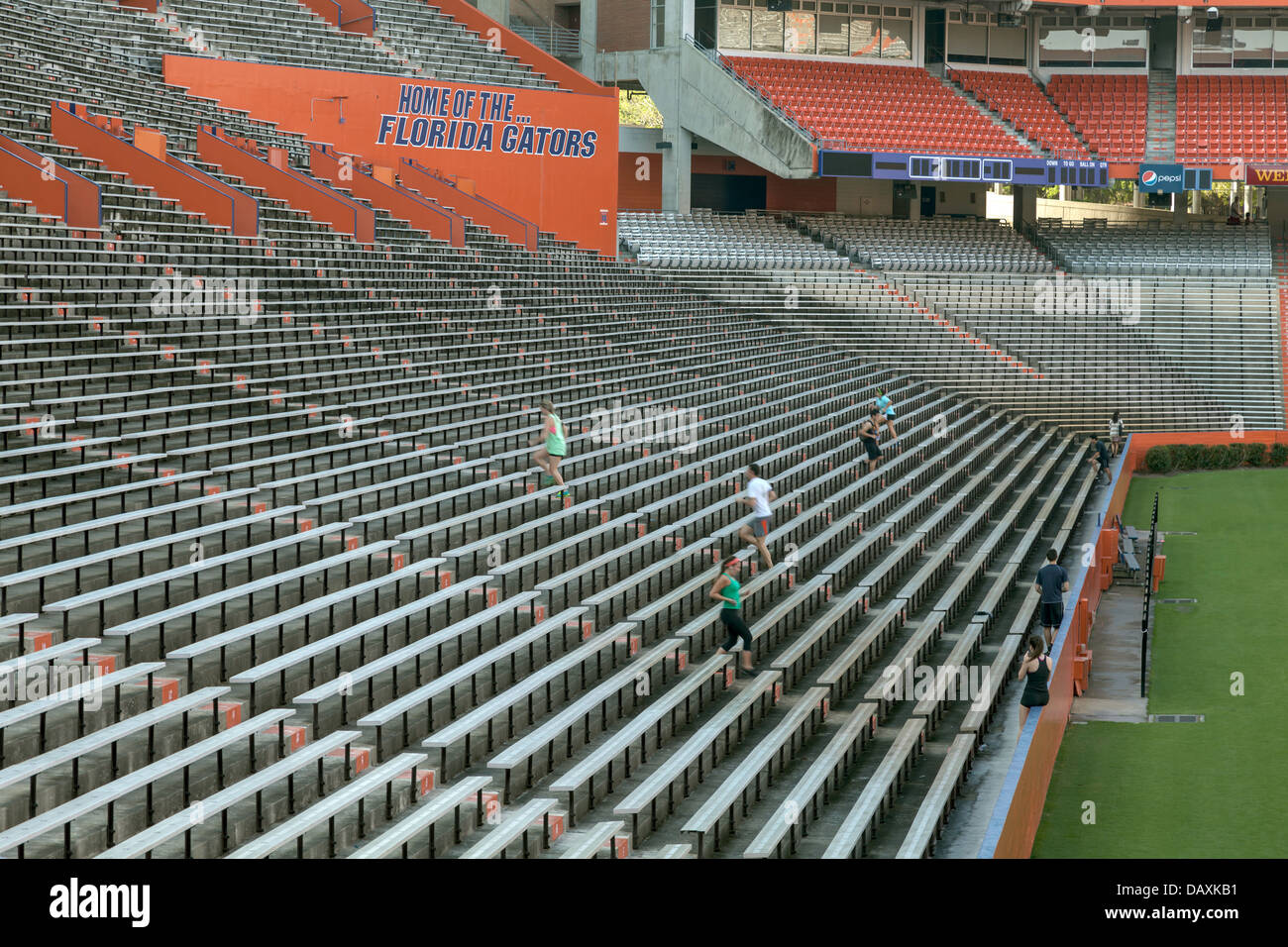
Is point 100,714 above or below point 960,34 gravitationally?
below

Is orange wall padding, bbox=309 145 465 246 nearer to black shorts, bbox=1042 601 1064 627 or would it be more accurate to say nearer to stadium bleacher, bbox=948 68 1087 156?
black shorts, bbox=1042 601 1064 627

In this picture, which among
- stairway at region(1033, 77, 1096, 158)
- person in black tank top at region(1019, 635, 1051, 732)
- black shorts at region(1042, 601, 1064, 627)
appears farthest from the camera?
stairway at region(1033, 77, 1096, 158)

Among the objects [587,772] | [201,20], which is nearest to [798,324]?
[201,20]

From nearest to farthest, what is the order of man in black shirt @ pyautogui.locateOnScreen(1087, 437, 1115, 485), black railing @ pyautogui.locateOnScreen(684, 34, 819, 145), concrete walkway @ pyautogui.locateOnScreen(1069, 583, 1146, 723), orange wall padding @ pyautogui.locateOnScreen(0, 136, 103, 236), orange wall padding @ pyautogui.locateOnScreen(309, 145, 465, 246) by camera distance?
concrete walkway @ pyautogui.locateOnScreen(1069, 583, 1146, 723) < orange wall padding @ pyautogui.locateOnScreen(0, 136, 103, 236) < orange wall padding @ pyautogui.locateOnScreen(309, 145, 465, 246) < man in black shirt @ pyautogui.locateOnScreen(1087, 437, 1115, 485) < black railing @ pyautogui.locateOnScreen(684, 34, 819, 145)

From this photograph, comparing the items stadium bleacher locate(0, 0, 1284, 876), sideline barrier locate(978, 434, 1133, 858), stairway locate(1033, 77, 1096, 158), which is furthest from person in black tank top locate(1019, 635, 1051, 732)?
stairway locate(1033, 77, 1096, 158)

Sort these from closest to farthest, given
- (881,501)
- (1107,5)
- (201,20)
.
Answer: (881,501) → (201,20) → (1107,5)

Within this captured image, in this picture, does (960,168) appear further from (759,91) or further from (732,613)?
(732,613)

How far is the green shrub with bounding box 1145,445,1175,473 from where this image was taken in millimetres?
29391

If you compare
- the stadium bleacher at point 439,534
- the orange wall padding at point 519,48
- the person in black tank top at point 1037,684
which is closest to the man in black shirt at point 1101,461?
the stadium bleacher at point 439,534

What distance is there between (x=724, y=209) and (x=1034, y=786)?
3009 cm

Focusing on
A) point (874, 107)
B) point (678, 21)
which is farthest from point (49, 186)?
point (874, 107)

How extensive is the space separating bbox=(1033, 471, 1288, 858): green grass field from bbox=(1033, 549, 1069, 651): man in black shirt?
40.9 inches
